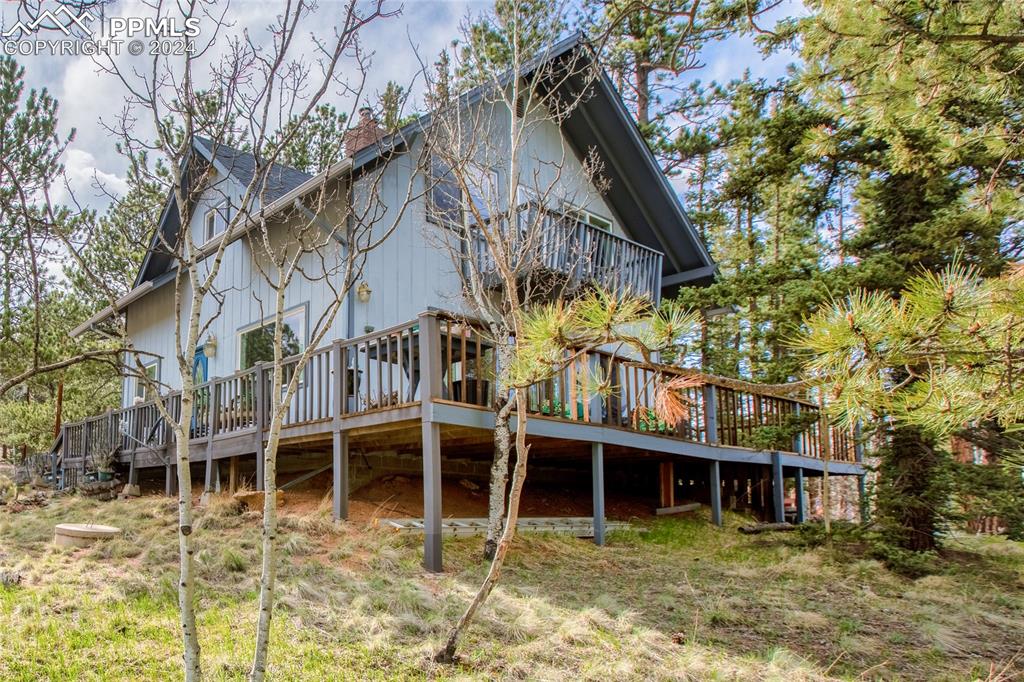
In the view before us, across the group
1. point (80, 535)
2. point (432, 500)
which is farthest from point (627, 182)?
point (80, 535)

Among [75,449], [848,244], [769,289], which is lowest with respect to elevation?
[75,449]

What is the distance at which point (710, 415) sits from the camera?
427 inches

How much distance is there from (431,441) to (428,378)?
0.60 metres

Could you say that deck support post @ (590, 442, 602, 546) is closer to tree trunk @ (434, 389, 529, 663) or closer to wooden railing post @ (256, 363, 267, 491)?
wooden railing post @ (256, 363, 267, 491)

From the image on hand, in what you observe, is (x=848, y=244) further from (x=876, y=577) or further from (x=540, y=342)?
(x=540, y=342)

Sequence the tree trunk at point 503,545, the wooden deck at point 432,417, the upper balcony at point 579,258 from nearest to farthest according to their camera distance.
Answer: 1. the tree trunk at point 503,545
2. the wooden deck at point 432,417
3. the upper balcony at point 579,258

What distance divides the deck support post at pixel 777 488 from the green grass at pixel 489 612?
3709 mm

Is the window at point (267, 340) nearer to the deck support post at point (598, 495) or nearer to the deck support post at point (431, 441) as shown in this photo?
the deck support post at point (431, 441)

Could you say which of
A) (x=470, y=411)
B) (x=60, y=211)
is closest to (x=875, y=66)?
(x=470, y=411)

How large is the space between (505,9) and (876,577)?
7063 millimetres

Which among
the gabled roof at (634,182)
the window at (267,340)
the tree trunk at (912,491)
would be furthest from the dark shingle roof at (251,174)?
the tree trunk at (912,491)

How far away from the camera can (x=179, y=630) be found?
4.71 meters

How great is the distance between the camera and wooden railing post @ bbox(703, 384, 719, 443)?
10.8 m

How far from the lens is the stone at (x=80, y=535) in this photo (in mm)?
6832
